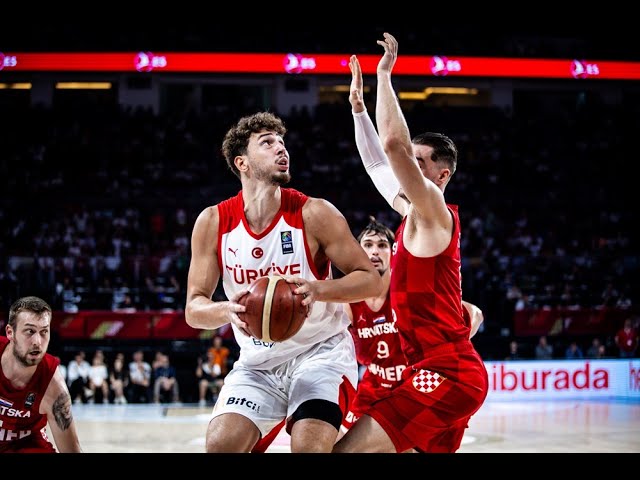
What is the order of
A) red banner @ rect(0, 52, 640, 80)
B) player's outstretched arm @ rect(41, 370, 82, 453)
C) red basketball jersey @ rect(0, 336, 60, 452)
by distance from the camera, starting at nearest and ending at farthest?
player's outstretched arm @ rect(41, 370, 82, 453)
red basketball jersey @ rect(0, 336, 60, 452)
red banner @ rect(0, 52, 640, 80)

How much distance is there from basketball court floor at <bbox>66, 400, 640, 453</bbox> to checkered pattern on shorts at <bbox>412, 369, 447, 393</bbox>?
4442 mm

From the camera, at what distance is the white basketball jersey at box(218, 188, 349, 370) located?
4.21 m

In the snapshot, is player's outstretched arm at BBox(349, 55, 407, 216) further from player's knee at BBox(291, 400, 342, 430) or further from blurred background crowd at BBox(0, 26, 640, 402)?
blurred background crowd at BBox(0, 26, 640, 402)

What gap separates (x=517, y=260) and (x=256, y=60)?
8.80 m

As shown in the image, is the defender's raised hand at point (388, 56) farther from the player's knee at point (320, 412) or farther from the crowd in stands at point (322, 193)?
the crowd in stands at point (322, 193)

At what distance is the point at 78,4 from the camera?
6.18 meters

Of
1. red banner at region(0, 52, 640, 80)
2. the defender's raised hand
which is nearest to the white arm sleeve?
the defender's raised hand

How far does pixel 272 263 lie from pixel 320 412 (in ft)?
2.74

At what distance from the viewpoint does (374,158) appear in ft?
16.8

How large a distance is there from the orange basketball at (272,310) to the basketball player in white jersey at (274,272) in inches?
12.3

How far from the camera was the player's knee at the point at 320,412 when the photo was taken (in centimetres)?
393

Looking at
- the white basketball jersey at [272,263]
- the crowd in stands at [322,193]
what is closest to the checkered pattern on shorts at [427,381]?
the white basketball jersey at [272,263]

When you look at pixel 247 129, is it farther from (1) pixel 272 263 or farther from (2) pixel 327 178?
(2) pixel 327 178
